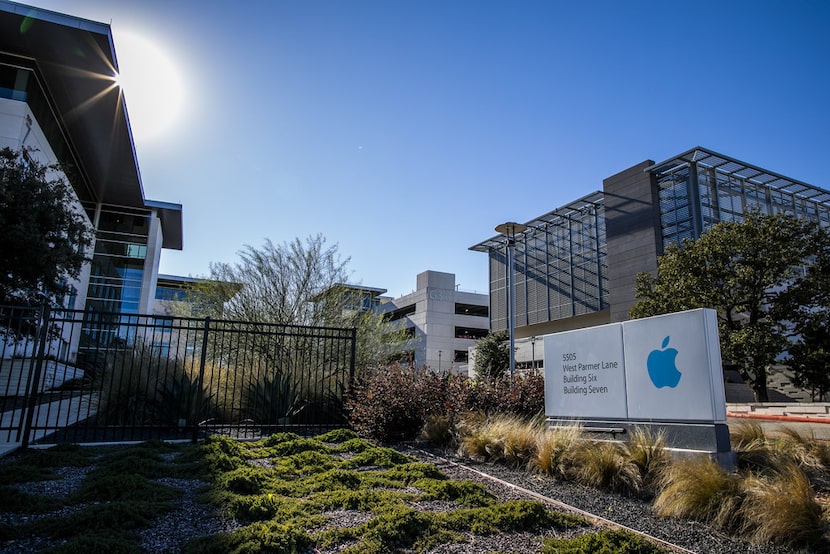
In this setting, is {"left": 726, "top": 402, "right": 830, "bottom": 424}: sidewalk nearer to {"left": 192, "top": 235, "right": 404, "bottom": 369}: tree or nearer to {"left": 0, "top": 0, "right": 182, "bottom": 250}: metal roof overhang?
{"left": 192, "top": 235, "right": 404, "bottom": 369}: tree

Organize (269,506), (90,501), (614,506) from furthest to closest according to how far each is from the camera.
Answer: (614,506) → (90,501) → (269,506)

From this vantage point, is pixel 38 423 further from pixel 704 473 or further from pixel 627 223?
pixel 627 223

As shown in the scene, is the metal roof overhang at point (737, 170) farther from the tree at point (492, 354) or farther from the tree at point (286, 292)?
the tree at point (286, 292)

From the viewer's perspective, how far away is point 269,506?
476 cm

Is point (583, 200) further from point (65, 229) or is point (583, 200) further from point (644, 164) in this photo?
point (65, 229)

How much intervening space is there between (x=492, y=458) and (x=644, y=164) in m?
31.9

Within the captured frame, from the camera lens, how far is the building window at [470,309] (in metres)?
68.4

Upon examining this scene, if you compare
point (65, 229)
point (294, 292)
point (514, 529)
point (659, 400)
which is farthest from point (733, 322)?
point (65, 229)

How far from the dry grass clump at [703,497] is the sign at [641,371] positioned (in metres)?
1.59

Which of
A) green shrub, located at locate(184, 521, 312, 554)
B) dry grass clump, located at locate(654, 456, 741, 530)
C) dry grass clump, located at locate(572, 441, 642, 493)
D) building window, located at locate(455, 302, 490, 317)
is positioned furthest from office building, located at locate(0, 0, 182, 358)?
building window, located at locate(455, 302, 490, 317)

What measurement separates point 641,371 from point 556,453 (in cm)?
185

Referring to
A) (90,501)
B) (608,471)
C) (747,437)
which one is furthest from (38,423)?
(747,437)

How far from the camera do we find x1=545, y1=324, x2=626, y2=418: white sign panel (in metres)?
8.18

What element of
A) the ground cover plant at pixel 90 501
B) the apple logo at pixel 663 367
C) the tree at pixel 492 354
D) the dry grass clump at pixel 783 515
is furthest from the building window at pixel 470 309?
the dry grass clump at pixel 783 515
